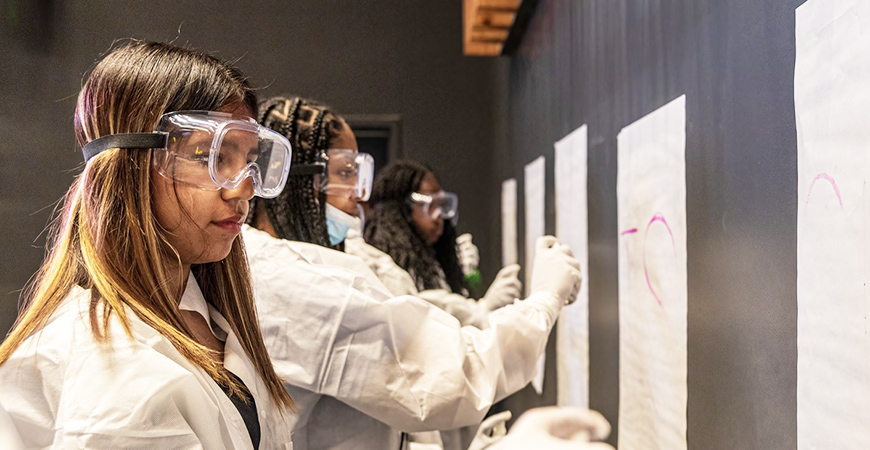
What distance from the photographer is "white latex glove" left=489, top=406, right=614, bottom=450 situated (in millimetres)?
658

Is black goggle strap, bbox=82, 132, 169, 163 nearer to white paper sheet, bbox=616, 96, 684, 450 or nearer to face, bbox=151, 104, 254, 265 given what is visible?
face, bbox=151, 104, 254, 265

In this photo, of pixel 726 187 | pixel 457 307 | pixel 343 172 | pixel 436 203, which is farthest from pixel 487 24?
pixel 726 187

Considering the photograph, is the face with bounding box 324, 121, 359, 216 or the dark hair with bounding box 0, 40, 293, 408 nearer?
the dark hair with bounding box 0, 40, 293, 408

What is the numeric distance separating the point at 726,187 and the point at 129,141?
0.84 m

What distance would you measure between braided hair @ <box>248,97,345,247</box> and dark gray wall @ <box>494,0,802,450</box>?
2.23 feet

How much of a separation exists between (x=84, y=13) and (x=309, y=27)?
557 mm

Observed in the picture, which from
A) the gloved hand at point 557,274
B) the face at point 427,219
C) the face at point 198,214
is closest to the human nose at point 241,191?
the face at point 198,214

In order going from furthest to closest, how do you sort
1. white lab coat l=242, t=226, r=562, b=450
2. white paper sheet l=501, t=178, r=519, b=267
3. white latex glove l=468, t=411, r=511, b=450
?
white paper sheet l=501, t=178, r=519, b=267 < white latex glove l=468, t=411, r=511, b=450 < white lab coat l=242, t=226, r=562, b=450

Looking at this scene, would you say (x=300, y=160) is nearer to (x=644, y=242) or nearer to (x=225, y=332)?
(x=225, y=332)

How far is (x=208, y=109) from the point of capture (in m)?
1.07

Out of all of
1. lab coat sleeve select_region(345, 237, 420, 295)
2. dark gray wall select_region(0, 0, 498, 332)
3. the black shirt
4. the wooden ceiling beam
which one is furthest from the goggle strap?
the wooden ceiling beam

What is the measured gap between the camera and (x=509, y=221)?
4.05 m
